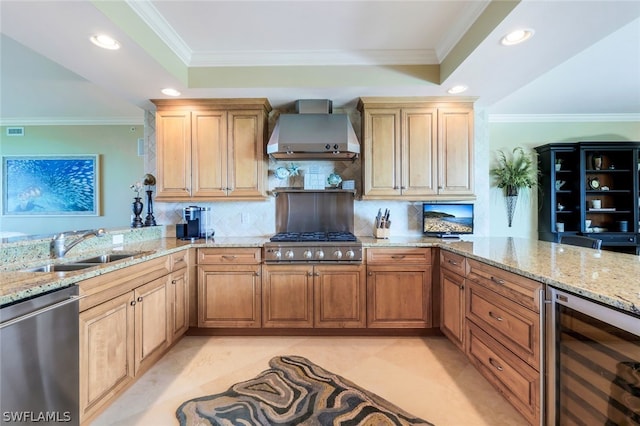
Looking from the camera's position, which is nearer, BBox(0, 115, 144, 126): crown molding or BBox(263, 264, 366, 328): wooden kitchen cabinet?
BBox(263, 264, 366, 328): wooden kitchen cabinet

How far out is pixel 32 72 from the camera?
298cm

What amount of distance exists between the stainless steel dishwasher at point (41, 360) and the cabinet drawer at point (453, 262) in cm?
251

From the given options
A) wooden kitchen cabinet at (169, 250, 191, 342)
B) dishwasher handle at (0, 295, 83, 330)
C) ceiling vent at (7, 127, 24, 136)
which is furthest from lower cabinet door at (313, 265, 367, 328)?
ceiling vent at (7, 127, 24, 136)

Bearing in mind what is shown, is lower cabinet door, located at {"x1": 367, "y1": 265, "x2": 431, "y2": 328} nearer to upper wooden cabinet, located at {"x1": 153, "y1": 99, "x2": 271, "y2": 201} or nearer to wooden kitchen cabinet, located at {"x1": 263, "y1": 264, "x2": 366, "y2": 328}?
wooden kitchen cabinet, located at {"x1": 263, "y1": 264, "x2": 366, "y2": 328}

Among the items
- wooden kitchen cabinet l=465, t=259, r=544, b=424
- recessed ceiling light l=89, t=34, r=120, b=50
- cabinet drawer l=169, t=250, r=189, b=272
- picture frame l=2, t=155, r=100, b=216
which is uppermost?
recessed ceiling light l=89, t=34, r=120, b=50

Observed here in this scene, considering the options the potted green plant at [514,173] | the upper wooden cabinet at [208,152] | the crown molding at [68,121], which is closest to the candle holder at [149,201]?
the upper wooden cabinet at [208,152]

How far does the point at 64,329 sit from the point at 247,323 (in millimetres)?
1537

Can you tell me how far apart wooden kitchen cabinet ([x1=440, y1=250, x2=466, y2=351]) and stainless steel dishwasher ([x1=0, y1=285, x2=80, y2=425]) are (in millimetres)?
Result: 2504

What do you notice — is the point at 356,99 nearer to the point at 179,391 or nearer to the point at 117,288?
the point at 117,288

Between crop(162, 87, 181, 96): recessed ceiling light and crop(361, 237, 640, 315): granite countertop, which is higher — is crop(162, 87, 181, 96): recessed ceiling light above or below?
above

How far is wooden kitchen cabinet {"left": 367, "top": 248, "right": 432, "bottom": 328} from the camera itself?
2.67 metres

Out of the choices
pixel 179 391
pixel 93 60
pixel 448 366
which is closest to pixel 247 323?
pixel 179 391

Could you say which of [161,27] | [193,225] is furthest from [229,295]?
[161,27]

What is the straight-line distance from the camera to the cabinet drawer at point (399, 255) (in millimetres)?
2668
